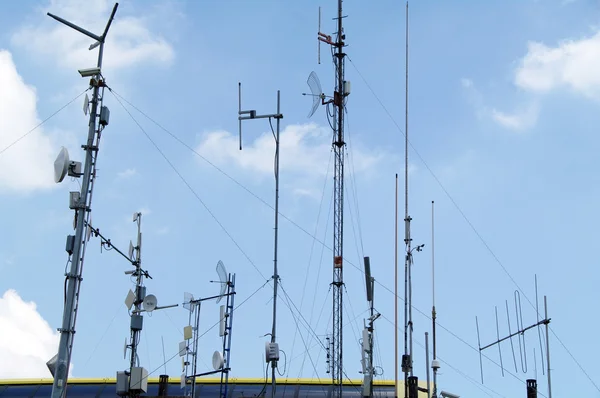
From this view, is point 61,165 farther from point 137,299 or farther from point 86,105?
point 137,299

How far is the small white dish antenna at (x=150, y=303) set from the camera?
40.0 meters

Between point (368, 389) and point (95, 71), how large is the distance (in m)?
19.1

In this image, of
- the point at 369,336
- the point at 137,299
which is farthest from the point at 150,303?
the point at 369,336

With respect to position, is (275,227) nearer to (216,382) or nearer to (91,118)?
(91,118)

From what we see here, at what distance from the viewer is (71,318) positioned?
26.2 meters

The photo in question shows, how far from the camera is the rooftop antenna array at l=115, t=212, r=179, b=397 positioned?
37.2 meters

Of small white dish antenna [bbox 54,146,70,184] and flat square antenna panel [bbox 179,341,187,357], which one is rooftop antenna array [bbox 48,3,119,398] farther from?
flat square antenna panel [bbox 179,341,187,357]

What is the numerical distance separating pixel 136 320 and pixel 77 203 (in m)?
Answer: 13.2

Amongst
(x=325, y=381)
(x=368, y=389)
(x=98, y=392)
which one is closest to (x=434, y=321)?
(x=368, y=389)

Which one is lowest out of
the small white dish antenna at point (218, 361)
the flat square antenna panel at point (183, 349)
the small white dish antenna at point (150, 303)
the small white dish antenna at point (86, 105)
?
the small white dish antenna at point (218, 361)

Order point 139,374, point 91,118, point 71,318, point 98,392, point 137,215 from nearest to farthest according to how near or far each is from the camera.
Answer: point 71,318 < point 91,118 < point 139,374 < point 137,215 < point 98,392

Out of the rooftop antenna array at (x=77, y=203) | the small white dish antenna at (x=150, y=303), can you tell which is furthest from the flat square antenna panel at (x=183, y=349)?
the rooftop antenna array at (x=77, y=203)

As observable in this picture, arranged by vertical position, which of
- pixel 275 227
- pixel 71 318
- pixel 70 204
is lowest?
pixel 71 318

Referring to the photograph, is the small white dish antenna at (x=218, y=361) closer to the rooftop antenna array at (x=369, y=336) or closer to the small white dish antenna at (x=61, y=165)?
the rooftop antenna array at (x=369, y=336)
